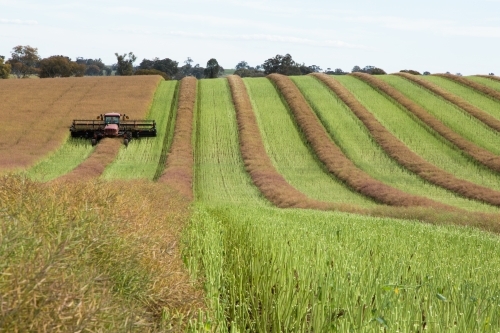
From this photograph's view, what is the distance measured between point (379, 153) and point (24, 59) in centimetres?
13652

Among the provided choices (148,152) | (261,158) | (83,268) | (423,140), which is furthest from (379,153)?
(83,268)

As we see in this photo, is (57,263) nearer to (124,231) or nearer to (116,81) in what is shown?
(124,231)

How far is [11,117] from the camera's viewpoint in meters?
Answer: 58.6

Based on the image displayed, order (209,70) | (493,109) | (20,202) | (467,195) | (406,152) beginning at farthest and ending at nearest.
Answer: (209,70)
(493,109)
(406,152)
(467,195)
(20,202)

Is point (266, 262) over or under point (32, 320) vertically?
under

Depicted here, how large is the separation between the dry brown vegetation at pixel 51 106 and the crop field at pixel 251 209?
327 mm

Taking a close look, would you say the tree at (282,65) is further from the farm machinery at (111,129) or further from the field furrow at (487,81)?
the farm machinery at (111,129)

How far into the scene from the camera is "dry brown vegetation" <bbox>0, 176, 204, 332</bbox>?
4301 millimetres

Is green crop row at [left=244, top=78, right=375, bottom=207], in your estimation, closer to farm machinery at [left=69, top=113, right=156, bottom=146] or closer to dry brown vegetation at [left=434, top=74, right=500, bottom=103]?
farm machinery at [left=69, top=113, right=156, bottom=146]

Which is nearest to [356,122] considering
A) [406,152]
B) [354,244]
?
[406,152]

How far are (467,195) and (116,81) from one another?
51459mm

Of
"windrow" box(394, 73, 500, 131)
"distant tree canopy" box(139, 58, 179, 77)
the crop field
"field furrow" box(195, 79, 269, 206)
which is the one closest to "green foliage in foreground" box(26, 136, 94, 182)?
the crop field

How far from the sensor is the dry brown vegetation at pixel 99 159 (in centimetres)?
3909

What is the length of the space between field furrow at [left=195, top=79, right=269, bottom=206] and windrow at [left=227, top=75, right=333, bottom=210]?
0.47m
